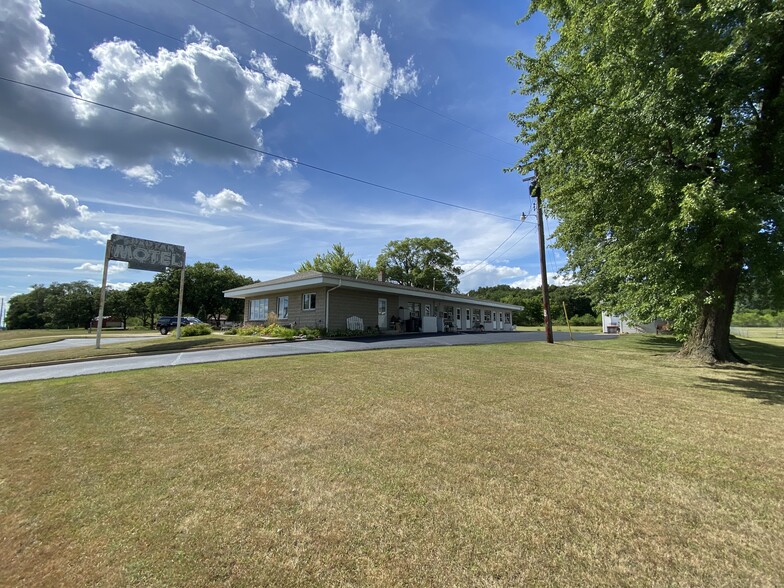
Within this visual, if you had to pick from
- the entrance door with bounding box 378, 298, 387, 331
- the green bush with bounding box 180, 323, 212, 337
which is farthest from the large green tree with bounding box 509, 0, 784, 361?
the green bush with bounding box 180, 323, 212, 337

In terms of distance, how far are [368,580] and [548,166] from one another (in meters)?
11.1

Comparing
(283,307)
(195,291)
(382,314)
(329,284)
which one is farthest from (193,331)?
(195,291)

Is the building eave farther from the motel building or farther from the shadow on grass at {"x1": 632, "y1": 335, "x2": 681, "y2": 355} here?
the shadow on grass at {"x1": 632, "y1": 335, "x2": 681, "y2": 355}

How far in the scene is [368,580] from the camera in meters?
2.02

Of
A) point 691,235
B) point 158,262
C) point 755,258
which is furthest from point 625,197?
point 158,262

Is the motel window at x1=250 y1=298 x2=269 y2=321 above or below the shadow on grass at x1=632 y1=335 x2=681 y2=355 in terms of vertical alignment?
above

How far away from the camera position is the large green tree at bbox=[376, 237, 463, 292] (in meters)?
53.1

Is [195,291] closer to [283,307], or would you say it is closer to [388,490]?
[283,307]

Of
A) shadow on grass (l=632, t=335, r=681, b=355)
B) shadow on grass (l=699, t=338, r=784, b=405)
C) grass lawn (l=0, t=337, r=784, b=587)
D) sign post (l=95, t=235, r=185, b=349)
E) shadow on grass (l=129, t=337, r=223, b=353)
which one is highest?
sign post (l=95, t=235, r=185, b=349)

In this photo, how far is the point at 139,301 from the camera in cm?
5281

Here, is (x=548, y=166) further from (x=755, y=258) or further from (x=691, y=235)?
(x=755, y=258)

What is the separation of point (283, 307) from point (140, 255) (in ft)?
26.6

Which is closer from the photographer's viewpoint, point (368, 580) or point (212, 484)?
point (368, 580)

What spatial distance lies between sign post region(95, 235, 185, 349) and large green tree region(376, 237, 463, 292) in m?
36.0
